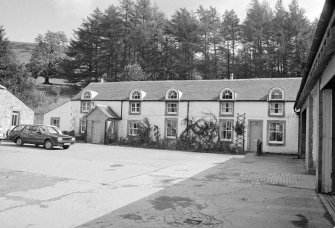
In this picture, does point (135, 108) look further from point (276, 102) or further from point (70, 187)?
point (70, 187)

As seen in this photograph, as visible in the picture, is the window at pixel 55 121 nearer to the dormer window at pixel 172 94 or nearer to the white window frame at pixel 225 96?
the dormer window at pixel 172 94

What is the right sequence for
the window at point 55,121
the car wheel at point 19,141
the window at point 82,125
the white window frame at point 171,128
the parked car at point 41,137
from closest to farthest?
1. the parked car at point 41,137
2. the car wheel at point 19,141
3. the white window frame at point 171,128
4. the window at point 82,125
5. the window at point 55,121

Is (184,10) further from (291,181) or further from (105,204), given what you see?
(105,204)

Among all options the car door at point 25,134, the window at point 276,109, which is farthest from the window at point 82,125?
the window at point 276,109

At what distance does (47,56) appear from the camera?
6762cm

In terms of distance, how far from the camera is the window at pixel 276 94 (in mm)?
25391

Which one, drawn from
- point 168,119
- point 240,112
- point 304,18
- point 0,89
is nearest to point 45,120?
point 0,89

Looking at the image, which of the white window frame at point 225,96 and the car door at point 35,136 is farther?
the white window frame at point 225,96

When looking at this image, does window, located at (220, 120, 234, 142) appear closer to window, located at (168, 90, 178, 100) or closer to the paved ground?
window, located at (168, 90, 178, 100)

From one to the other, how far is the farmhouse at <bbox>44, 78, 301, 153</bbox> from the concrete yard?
35.7 ft

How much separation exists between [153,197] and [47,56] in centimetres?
6529

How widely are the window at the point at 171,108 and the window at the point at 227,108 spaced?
13.7 ft

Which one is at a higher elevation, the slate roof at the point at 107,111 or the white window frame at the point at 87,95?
the white window frame at the point at 87,95

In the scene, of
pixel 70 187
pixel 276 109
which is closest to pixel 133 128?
pixel 276 109
